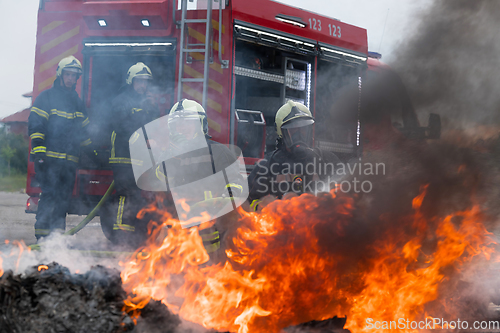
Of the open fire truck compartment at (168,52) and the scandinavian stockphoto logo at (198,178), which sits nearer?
the scandinavian stockphoto logo at (198,178)

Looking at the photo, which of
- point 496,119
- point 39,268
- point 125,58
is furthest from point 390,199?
point 125,58

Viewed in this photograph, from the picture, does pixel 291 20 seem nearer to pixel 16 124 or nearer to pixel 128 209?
pixel 128 209

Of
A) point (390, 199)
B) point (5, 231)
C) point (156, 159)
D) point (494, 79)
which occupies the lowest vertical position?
point (5, 231)

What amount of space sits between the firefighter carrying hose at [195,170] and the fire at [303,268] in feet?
1.01

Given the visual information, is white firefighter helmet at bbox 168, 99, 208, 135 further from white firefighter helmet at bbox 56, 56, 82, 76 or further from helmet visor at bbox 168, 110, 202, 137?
white firefighter helmet at bbox 56, 56, 82, 76

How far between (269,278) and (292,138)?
166 centimetres

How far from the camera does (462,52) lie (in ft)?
→ 14.7

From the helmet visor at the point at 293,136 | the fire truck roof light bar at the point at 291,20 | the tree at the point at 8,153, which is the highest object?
the fire truck roof light bar at the point at 291,20

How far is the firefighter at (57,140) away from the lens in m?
3.89

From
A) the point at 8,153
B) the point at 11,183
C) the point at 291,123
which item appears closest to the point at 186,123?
the point at 291,123

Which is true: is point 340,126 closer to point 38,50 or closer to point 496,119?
point 496,119

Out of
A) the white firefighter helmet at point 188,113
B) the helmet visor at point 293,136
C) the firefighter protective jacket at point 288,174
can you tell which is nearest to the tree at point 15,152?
the white firefighter helmet at point 188,113

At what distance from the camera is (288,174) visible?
3.78m

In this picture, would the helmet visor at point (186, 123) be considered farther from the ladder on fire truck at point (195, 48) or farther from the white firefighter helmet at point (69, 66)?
the white firefighter helmet at point (69, 66)
